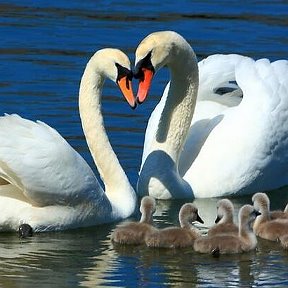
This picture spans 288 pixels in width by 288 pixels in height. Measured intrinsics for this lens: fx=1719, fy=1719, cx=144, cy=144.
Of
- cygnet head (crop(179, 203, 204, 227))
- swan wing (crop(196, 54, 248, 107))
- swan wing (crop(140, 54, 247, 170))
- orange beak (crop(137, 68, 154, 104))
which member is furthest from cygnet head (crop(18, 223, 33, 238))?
swan wing (crop(196, 54, 248, 107))

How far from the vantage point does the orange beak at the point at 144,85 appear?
1479 centimetres

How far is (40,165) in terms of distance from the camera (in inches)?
536

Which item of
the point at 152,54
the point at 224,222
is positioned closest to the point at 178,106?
the point at 152,54

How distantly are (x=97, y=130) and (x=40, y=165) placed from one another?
4.17 ft

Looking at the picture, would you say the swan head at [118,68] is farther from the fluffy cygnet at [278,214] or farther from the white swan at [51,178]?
the fluffy cygnet at [278,214]

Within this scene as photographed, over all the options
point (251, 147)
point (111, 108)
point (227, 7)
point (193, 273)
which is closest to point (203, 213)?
point (251, 147)

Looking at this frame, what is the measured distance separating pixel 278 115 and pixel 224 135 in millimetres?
542

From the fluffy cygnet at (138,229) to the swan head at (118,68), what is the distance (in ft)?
3.47

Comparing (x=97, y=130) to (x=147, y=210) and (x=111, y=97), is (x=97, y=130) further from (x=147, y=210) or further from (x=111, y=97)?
(x=111, y=97)

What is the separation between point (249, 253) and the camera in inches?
524

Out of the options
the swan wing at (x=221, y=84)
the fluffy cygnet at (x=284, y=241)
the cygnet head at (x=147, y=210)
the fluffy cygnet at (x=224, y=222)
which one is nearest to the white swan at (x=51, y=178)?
the cygnet head at (x=147, y=210)

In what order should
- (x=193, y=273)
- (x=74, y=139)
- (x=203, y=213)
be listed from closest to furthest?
(x=193, y=273), (x=203, y=213), (x=74, y=139)

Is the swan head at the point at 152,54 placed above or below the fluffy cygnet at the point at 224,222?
above

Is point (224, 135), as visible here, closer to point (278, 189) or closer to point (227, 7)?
point (278, 189)
